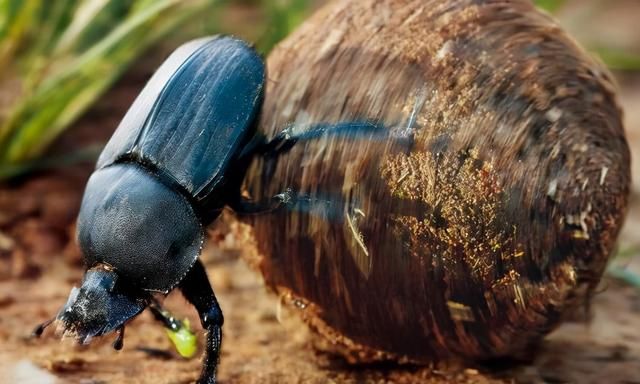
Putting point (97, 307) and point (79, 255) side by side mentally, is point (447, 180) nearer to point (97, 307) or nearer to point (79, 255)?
point (97, 307)

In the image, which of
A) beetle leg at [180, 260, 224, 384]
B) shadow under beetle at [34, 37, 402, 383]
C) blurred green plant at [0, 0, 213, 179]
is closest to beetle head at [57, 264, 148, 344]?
shadow under beetle at [34, 37, 402, 383]

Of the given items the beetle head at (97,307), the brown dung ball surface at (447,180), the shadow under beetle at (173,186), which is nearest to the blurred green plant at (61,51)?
the shadow under beetle at (173,186)

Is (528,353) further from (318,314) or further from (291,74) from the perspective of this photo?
(291,74)

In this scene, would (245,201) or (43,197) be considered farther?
(43,197)

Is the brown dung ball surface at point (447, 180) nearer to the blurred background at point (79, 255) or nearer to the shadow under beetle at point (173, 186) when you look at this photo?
the shadow under beetle at point (173, 186)

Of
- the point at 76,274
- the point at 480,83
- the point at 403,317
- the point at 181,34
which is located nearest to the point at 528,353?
the point at 403,317

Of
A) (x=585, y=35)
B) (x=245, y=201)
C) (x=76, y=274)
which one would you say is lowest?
(x=76, y=274)
